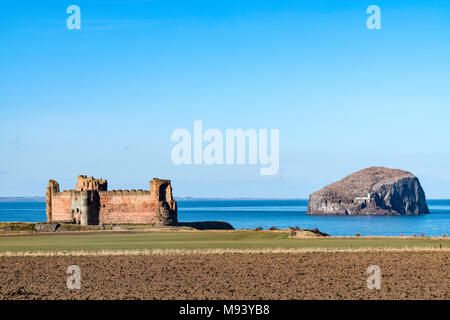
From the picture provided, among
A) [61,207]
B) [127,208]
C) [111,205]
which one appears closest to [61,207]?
[61,207]

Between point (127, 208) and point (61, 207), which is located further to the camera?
point (61, 207)

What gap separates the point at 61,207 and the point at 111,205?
7221 millimetres

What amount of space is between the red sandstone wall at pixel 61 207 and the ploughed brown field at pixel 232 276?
47.8 meters

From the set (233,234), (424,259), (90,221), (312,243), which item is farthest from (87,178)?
(424,259)

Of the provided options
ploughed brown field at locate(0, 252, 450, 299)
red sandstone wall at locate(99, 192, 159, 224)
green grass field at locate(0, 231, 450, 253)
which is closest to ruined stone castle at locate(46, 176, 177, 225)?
red sandstone wall at locate(99, 192, 159, 224)

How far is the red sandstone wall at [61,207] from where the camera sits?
86188 millimetres

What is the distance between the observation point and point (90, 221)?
83.4 meters

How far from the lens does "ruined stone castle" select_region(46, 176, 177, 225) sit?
80.6 meters

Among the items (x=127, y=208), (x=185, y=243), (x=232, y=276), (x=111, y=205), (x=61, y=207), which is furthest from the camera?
(x=61, y=207)

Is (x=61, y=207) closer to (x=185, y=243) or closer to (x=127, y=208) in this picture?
(x=127, y=208)

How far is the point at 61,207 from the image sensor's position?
86812 millimetres

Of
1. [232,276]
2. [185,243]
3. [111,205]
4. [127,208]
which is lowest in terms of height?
[185,243]

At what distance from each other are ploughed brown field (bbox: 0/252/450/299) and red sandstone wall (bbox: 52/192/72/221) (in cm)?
4784
